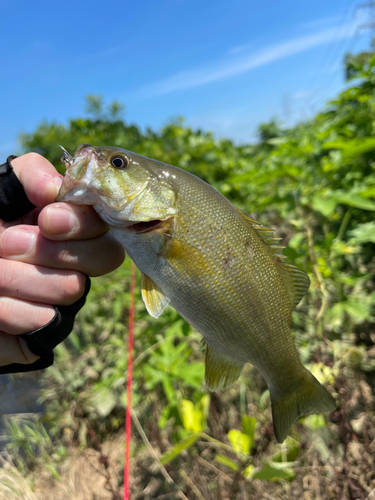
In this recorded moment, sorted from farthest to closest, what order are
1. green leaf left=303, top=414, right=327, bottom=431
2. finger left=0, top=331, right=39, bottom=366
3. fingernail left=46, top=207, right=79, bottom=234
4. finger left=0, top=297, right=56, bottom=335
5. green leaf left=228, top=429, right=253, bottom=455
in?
green leaf left=303, top=414, right=327, bottom=431
green leaf left=228, top=429, right=253, bottom=455
finger left=0, top=331, right=39, bottom=366
finger left=0, top=297, right=56, bottom=335
fingernail left=46, top=207, right=79, bottom=234

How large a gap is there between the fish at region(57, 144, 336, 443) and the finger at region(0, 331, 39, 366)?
1.99 ft

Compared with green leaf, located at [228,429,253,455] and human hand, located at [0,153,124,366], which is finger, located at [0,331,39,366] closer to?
human hand, located at [0,153,124,366]

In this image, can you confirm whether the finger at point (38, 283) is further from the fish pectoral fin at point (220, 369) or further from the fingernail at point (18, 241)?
the fish pectoral fin at point (220, 369)

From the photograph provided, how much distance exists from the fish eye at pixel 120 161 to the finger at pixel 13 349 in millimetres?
836

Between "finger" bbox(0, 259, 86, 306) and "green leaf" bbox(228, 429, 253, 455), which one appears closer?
"finger" bbox(0, 259, 86, 306)

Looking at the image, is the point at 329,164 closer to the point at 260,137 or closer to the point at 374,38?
the point at 374,38

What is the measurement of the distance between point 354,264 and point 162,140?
480 centimetres

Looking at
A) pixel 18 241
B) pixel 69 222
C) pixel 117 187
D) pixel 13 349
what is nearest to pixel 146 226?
pixel 117 187

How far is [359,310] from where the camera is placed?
218 centimetres

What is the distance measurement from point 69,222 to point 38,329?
0.44 m

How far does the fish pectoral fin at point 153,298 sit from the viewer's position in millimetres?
1268

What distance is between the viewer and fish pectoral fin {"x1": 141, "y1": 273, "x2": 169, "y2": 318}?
4.16ft

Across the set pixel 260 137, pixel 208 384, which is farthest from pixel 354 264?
pixel 260 137

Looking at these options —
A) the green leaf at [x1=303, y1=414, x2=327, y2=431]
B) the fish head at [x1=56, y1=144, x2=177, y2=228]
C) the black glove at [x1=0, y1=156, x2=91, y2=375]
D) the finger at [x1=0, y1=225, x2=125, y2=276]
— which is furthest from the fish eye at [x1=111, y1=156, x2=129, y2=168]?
the green leaf at [x1=303, y1=414, x2=327, y2=431]
